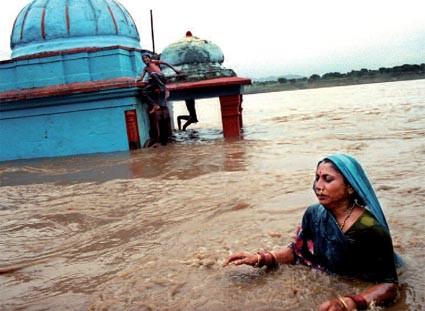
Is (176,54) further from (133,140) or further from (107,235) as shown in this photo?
(107,235)

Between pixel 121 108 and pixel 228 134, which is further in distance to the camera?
pixel 228 134

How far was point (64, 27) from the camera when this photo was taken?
31.6 ft

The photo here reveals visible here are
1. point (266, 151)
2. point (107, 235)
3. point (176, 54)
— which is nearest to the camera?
point (107, 235)

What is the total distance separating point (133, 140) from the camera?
877 centimetres

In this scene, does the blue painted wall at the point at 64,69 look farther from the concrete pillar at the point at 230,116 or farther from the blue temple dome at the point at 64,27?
the concrete pillar at the point at 230,116

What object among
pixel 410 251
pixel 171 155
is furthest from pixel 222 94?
pixel 410 251

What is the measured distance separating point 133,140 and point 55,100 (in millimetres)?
1849

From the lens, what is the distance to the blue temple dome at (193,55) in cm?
1038

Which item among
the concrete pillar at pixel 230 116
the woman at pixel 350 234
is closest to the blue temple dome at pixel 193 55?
the concrete pillar at pixel 230 116

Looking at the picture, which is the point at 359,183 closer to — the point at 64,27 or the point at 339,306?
the point at 339,306

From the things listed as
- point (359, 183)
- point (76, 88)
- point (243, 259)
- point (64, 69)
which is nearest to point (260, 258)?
point (243, 259)

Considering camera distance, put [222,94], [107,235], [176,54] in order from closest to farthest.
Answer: [107,235] → [222,94] → [176,54]

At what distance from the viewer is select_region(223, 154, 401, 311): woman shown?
5.87 ft

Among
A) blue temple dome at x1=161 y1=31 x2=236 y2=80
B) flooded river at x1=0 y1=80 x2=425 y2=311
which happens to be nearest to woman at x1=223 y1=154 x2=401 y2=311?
flooded river at x1=0 y1=80 x2=425 y2=311
